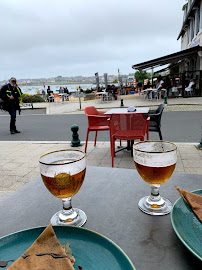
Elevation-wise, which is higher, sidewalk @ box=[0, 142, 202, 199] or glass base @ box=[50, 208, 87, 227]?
glass base @ box=[50, 208, 87, 227]

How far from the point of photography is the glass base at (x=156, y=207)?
800 mm

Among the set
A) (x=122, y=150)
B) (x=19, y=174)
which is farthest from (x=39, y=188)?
(x=122, y=150)

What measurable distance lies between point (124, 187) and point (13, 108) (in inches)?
282

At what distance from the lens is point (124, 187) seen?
3.40ft

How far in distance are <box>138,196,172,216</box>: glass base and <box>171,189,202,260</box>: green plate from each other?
0.19 ft

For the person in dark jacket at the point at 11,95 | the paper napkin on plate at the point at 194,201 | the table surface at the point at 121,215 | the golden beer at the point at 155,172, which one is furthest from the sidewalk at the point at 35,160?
the paper napkin on plate at the point at 194,201

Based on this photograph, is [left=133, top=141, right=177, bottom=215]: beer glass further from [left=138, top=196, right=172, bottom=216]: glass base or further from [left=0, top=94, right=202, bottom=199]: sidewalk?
[left=0, top=94, right=202, bottom=199]: sidewalk

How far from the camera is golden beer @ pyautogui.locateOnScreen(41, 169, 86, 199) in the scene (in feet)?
2.32

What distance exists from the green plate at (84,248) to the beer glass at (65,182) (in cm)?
11

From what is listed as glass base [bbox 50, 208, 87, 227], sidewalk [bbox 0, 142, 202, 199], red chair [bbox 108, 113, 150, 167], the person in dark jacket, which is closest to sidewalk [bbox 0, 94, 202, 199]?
sidewalk [bbox 0, 142, 202, 199]

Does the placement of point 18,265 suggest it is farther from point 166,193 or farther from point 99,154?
point 99,154

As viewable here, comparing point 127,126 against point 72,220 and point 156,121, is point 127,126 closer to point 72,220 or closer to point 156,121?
point 156,121

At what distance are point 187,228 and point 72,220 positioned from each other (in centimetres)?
40

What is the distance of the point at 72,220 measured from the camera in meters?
0.77
